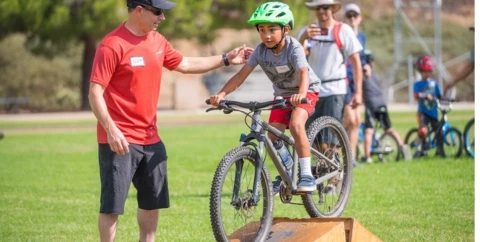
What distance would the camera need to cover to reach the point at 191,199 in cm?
1219

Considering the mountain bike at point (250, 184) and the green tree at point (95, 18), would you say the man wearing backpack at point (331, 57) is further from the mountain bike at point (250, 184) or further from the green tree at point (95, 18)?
the green tree at point (95, 18)

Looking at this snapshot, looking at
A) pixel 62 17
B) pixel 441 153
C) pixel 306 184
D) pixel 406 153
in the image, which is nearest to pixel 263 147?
pixel 306 184

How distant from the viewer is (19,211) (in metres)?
11.4

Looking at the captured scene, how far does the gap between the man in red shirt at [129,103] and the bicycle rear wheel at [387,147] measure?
9199 mm

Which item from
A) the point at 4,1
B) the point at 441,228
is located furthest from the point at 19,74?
the point at 441,228

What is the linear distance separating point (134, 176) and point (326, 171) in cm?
226

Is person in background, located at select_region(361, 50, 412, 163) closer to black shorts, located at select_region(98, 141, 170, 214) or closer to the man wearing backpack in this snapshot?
the man wearing backpack

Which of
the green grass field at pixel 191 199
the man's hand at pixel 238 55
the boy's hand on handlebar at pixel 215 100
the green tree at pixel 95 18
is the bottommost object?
the green grass field at pixel 191 199

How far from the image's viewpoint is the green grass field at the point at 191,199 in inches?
377

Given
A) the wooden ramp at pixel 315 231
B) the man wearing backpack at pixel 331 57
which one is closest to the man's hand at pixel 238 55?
the wooden ramp at pixel 315 231

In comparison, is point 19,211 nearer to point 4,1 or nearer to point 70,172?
point 70,172

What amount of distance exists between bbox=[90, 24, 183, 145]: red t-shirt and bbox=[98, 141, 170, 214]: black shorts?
0.31 feet

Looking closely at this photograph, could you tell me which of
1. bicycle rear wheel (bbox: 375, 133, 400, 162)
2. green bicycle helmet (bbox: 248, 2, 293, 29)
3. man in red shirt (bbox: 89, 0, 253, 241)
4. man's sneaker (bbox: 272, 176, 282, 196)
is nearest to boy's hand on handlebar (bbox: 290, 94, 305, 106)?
green bicycle helmet (bbox: 248, 2, 293, 29)

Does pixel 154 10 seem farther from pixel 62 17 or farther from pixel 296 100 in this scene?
pixel 62 17
